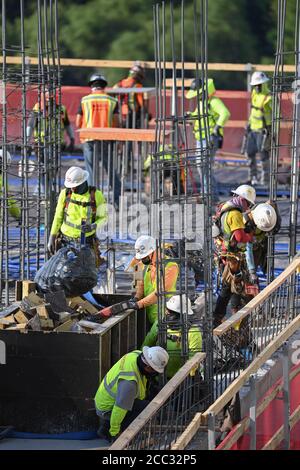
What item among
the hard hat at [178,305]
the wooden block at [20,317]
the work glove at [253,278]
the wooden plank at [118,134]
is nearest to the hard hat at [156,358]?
the hard hat at [178,305]

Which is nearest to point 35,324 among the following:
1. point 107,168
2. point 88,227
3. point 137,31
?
point 88,227

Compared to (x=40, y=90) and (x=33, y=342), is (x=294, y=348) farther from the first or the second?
(x=40, y=90)

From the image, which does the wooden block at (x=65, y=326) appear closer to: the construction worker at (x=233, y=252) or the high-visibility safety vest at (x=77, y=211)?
the construction worker at (x=233, y=252)

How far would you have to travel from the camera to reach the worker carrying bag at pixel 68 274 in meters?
14.6

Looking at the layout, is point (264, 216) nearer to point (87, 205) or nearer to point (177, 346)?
point (87, 205)

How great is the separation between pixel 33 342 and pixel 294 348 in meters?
2.51

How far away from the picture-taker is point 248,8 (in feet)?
180

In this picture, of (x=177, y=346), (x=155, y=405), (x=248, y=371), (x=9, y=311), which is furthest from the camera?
(x=9, y=311)

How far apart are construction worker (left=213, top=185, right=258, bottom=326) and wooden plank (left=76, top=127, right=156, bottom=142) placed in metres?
4.75

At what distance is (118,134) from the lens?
19.8 meters

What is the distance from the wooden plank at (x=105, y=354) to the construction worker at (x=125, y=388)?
0.30 meters

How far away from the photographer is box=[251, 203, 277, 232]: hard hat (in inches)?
588

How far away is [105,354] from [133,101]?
11.8 meters
